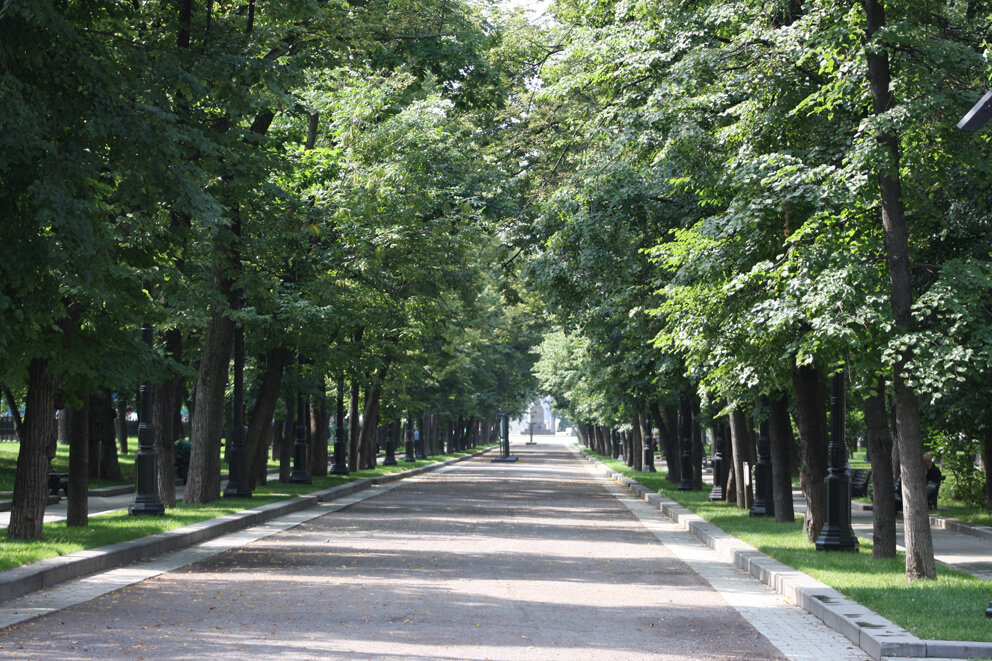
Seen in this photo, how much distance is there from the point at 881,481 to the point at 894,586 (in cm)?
271

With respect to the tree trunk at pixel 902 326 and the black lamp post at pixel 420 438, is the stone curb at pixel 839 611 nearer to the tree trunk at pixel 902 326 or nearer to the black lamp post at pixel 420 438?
the tree trunk at pixel 902 326

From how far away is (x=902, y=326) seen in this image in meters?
12.8

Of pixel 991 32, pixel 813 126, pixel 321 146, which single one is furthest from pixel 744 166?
pixel 321 146

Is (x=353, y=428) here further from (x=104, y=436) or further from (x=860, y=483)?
(x=860, y=483)

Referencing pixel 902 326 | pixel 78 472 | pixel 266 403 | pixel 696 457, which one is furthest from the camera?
pixel 696 457

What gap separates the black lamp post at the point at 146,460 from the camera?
1973 cm

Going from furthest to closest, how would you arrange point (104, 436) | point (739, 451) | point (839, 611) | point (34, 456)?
point (104, 436) → point (739, 451) → point (34, 456) → point (839, 611)

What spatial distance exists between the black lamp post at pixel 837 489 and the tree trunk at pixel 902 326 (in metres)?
2.61

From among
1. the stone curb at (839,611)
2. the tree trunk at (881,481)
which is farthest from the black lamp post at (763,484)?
the tree trunk at (881,481)

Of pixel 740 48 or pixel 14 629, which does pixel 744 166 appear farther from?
pixel 14 629

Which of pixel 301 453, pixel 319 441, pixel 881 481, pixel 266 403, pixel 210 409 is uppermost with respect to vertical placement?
pixel 266 403

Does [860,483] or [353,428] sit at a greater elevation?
[353,428]

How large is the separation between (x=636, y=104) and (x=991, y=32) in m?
5.92

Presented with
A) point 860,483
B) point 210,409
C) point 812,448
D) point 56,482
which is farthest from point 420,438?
point 812,448
